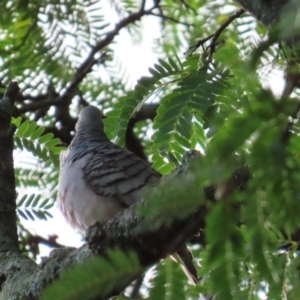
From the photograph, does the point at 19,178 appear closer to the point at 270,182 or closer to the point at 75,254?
the point at 75,254

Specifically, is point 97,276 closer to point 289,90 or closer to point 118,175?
point 289,90

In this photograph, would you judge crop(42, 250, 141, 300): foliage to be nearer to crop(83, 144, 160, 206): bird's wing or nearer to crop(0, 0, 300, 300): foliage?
crop(0, 0, 300, 300): foliage

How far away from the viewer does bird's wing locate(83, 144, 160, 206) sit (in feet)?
11.0

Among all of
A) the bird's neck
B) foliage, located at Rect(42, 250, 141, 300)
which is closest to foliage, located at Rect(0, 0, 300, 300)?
foliage, located at Rect(42, 250, 141, 300)

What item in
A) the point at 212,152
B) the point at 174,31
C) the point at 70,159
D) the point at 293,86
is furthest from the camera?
the point at 174,31

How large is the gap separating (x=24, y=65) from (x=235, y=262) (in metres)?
2.99

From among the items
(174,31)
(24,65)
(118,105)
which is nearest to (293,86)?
(118,105)

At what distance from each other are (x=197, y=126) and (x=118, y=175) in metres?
0.95

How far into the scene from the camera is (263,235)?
1.05m

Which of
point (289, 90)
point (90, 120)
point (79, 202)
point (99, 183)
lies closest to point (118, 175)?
point (99, 183)

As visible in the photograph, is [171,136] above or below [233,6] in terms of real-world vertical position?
below

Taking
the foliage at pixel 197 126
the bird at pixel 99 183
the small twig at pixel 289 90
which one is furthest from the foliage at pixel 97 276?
the bird at pixel 99 183

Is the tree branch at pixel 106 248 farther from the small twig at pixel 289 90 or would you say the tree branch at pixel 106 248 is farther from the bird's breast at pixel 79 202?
the bird's breast at pixel 79 202

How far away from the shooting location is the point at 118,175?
3449 mm
